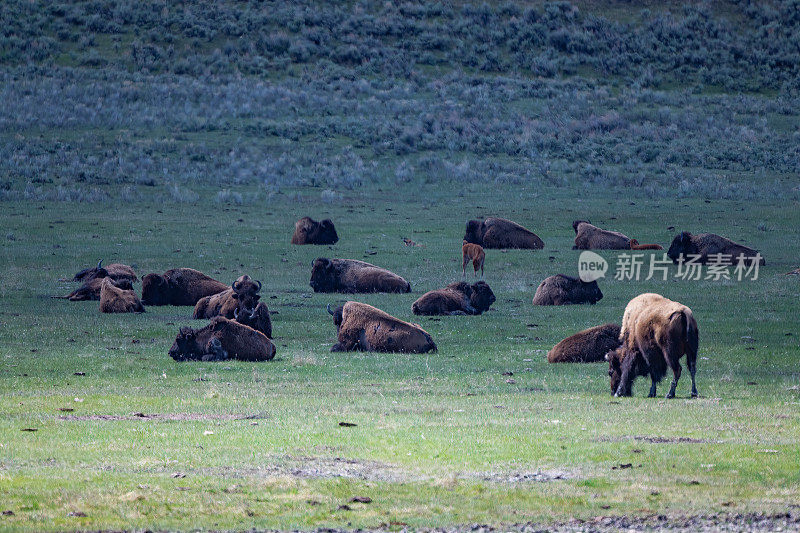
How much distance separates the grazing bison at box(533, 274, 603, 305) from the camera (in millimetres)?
23500

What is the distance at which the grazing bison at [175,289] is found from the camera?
77.1 feet

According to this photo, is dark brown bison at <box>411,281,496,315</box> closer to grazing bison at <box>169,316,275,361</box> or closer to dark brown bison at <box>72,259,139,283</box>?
grazing bison at <box>169,316,275,361</box>

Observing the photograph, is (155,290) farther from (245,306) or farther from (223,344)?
(223,344)

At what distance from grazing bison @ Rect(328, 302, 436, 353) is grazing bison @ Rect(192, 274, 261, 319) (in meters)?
1.82

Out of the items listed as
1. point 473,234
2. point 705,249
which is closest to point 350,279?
point 473,234

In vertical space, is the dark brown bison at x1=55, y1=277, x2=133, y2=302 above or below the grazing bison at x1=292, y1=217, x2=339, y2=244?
below

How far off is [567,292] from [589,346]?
729cm

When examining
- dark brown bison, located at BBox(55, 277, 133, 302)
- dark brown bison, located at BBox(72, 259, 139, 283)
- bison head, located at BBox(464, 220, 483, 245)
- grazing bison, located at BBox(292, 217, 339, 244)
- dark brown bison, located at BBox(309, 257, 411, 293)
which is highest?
bison head, located at BBox(464, 220, 483, 245)

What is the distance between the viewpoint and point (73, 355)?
16828 millimetres

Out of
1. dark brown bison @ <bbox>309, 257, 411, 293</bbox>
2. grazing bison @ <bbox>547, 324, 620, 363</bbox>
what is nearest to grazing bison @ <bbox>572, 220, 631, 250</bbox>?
dark brown bison @ <bbox>309, 257, 411, 293</bbox>

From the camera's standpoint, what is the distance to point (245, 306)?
19.0 meters

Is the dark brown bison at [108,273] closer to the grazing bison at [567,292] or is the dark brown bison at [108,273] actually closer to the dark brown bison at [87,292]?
the dark brown bison at [87,292]

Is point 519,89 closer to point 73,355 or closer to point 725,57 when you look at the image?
point 725,57

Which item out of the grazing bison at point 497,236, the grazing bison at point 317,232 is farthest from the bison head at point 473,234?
the grazing bison at point 317,232
